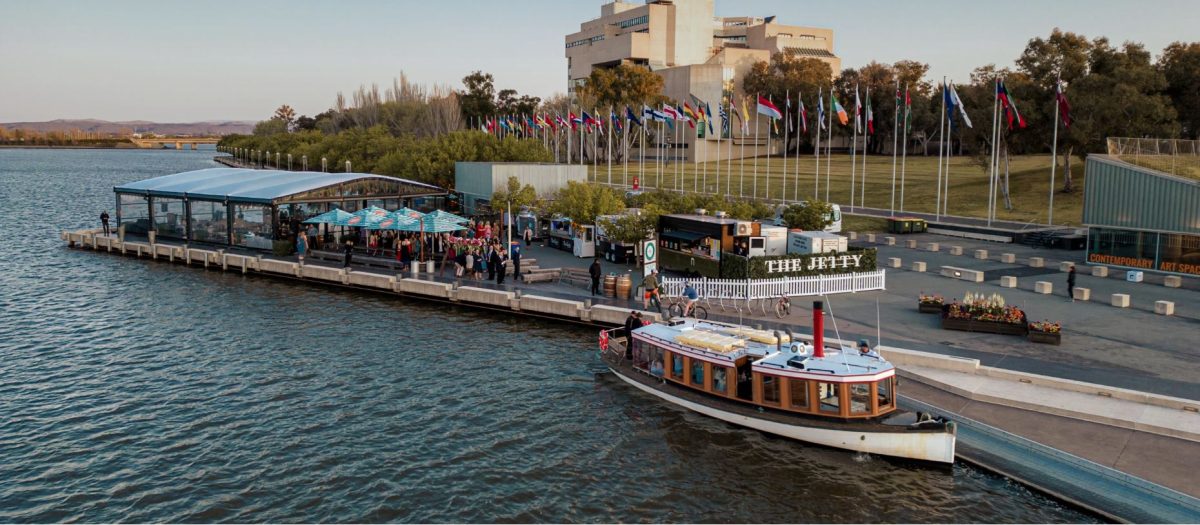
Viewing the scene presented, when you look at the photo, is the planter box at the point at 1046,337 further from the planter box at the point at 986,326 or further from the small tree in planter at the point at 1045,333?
the planter box at the point at 986,326

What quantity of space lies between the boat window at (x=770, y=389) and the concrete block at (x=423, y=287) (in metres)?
19.6

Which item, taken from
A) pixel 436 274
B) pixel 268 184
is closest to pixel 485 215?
pixel 268 184

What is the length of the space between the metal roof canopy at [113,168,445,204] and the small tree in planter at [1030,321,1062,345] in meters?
38.0

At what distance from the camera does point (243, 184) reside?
5250cm

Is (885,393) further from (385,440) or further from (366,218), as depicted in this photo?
(366,218)

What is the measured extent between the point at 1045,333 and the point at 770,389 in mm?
11449

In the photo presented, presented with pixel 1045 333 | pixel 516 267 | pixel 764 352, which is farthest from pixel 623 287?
pixel 1045 333

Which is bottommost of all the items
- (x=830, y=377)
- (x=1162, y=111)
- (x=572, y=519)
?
(x=572, y=519)

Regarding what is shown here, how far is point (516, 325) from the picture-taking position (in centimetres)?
3459

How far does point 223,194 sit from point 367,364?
87.0 feet

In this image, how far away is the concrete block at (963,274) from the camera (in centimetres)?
3888

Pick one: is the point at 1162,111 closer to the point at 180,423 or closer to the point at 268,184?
the point at 268,184

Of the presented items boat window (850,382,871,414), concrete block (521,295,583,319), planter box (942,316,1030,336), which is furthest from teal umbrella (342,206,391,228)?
boat window (850,382,871,414)

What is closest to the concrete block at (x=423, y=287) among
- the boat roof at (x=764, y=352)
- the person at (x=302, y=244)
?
the person at (x=302, y=244)
